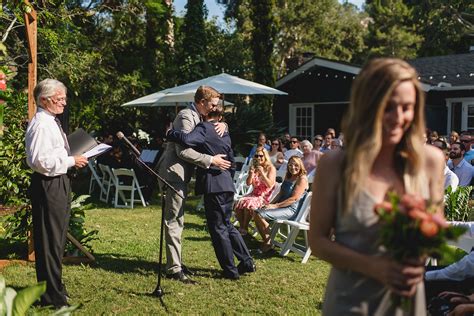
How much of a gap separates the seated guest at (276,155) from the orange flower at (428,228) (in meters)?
11.0

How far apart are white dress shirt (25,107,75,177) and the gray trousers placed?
4.77ft

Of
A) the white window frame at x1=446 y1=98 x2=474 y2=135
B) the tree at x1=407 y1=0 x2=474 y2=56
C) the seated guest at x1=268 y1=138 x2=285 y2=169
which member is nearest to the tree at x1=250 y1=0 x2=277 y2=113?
the white window frame at x1=446 y1=98 x2=474 y2=135

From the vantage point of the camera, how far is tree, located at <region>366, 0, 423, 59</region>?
46844 mm

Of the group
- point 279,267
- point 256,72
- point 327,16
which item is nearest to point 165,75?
point 256,72

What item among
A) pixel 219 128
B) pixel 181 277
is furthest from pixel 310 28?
pixel 181 277

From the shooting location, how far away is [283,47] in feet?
134

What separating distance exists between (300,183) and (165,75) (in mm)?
14097

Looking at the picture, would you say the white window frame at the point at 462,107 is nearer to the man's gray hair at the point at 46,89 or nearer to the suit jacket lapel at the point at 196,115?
the suit jacket lapel at the point at 196,115

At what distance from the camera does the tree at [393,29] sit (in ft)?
154

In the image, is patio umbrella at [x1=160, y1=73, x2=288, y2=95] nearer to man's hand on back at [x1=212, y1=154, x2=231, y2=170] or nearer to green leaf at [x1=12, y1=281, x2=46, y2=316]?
man's hand on back at [x1=212, y1=154, x2=231, y2=170]

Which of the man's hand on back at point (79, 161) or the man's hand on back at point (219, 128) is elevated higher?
the man's hand on back at point (219, 128)

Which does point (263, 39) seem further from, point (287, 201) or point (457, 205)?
point (457, 205)

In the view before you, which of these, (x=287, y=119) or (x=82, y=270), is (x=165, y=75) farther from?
(x=82, y=270)

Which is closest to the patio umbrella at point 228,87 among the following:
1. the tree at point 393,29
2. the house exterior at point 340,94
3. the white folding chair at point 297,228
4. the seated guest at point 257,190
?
the seated guest at point 257,190
